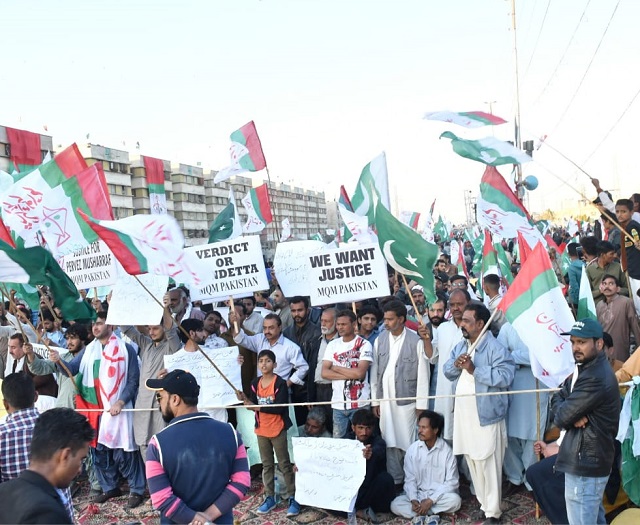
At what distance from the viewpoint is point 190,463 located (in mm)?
3344

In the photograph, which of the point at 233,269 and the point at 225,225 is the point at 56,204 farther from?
the point at 225,225

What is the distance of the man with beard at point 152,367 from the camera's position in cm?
642

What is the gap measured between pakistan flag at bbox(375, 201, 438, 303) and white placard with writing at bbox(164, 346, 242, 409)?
6.29ft

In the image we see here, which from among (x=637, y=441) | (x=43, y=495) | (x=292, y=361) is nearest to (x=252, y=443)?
(x=292, y=361)

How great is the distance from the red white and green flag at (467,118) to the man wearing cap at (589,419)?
10.7 feet

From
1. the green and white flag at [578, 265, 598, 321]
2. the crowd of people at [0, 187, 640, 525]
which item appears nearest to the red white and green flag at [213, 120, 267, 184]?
the crowd of people at [0, 187, 640, 525]

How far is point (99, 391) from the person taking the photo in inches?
264

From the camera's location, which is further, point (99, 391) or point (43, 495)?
point (99, 391)

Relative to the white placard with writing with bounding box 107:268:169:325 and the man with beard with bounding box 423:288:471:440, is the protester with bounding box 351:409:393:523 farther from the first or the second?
the white placard with writing with bounding box 107:268:169:325

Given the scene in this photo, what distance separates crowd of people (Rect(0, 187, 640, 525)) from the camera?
13.1 feet

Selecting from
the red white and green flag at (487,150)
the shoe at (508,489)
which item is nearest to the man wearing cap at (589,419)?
the shoe at (508,489)

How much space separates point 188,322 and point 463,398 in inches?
120

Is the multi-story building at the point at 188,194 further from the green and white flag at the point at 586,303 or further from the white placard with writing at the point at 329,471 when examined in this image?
the green and white flag at the point at 586,303

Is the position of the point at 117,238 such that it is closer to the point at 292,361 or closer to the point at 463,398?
the point at 292,361
